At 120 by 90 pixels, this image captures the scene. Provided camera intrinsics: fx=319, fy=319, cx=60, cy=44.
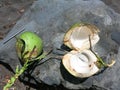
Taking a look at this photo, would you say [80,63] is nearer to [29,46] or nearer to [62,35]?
[62,35]

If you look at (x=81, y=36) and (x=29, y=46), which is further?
(x=81, y=36)

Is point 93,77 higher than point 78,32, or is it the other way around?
point 78,32

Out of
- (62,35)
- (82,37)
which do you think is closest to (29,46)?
A: (62,35)

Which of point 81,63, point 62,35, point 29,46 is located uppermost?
point 29,46

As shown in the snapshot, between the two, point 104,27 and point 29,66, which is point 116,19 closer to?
point 104,27

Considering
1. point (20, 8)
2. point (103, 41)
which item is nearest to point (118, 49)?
point (103, 41)

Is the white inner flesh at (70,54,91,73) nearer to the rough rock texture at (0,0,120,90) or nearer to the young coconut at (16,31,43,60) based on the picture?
the rough rock texture at (0,0,120,90)

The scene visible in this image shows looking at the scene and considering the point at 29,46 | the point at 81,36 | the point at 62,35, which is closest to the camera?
the point at 29,46
